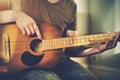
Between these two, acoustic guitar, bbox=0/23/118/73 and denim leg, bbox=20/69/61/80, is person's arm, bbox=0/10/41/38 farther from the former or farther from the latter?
denim leg, bbox=20/69/61/80

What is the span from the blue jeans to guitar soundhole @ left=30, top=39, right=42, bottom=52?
4.3 inches

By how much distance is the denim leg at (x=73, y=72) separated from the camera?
121 centimetres

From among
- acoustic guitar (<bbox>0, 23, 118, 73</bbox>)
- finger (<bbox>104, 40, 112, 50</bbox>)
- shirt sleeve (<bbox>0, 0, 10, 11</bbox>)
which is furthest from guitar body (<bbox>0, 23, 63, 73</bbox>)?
finger (<bbox>104, 40, 112, 50</bbox>)

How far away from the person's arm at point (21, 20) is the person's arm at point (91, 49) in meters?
0.20

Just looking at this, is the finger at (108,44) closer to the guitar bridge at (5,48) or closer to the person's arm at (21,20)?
the person's arm at (21,20)

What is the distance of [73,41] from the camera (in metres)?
1.19

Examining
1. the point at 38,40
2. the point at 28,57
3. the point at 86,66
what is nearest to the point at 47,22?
the point at 38,40

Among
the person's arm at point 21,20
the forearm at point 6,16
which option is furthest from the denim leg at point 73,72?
the forearm at point 6,16

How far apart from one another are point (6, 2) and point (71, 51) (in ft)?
1.49

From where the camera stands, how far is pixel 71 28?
125cm

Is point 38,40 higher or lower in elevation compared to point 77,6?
lower

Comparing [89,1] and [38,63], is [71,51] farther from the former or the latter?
[89,1]

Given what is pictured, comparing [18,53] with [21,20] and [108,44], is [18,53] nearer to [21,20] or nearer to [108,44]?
[21,20]

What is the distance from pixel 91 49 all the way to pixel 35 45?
1.12ft
